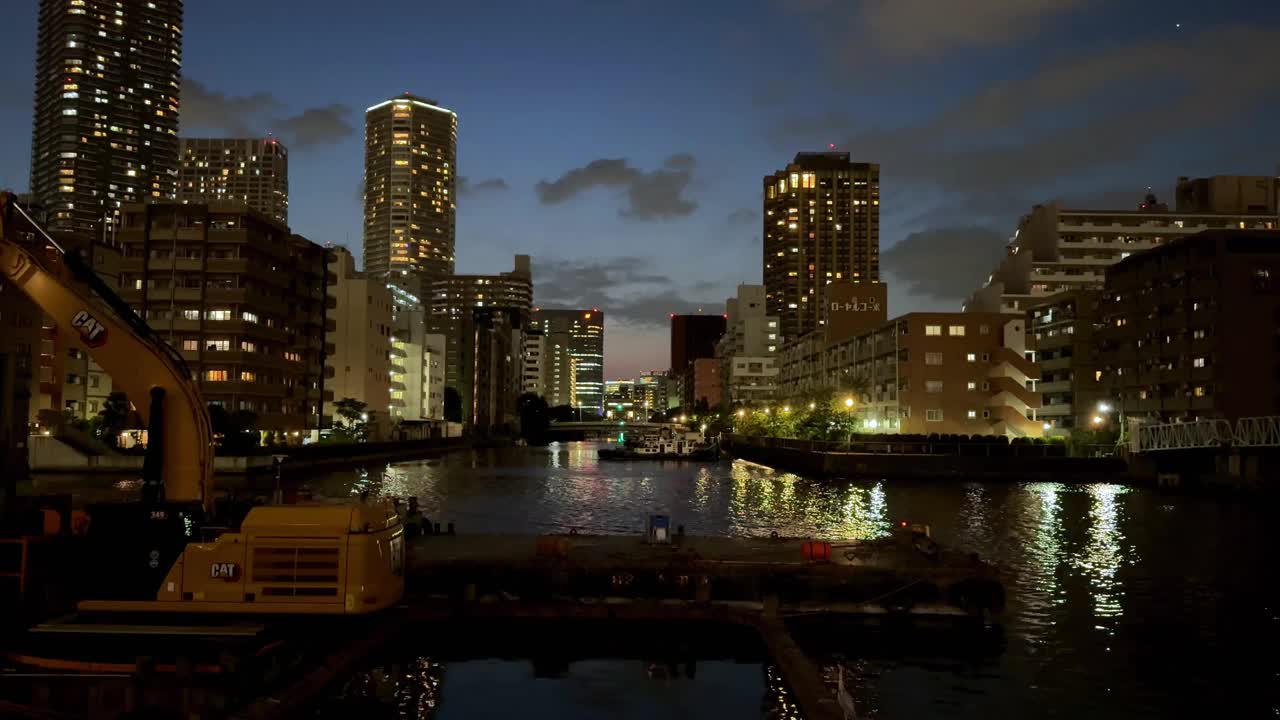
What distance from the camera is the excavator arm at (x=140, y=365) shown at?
1598 cm

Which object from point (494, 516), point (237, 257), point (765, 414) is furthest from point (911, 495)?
point (765, 414)

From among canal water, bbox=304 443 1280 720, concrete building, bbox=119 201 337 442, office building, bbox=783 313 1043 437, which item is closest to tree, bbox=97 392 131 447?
concrete building, bbox=119 201 337 442

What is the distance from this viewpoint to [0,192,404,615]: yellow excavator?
50.4 ft

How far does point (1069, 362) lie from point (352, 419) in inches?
3437

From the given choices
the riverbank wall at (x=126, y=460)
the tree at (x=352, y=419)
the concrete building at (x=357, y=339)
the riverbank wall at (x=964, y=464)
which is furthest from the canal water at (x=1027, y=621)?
the concrete building at (x=357, y=339)

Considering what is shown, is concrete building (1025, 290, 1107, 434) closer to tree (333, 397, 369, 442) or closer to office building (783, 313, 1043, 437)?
office building (783, 313, 1043, 437)

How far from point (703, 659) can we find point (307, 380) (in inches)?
3653

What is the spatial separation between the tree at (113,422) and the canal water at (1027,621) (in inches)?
1390

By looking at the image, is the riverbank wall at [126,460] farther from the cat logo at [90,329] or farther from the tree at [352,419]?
the cat logo at [90,329]

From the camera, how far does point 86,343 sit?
15922 millimetres

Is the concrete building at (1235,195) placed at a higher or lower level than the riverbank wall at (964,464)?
higher

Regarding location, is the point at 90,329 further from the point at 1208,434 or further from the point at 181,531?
the point at 1208,434

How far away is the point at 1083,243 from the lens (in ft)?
467

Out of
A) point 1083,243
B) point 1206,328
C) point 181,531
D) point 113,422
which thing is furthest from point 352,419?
point 181,531
